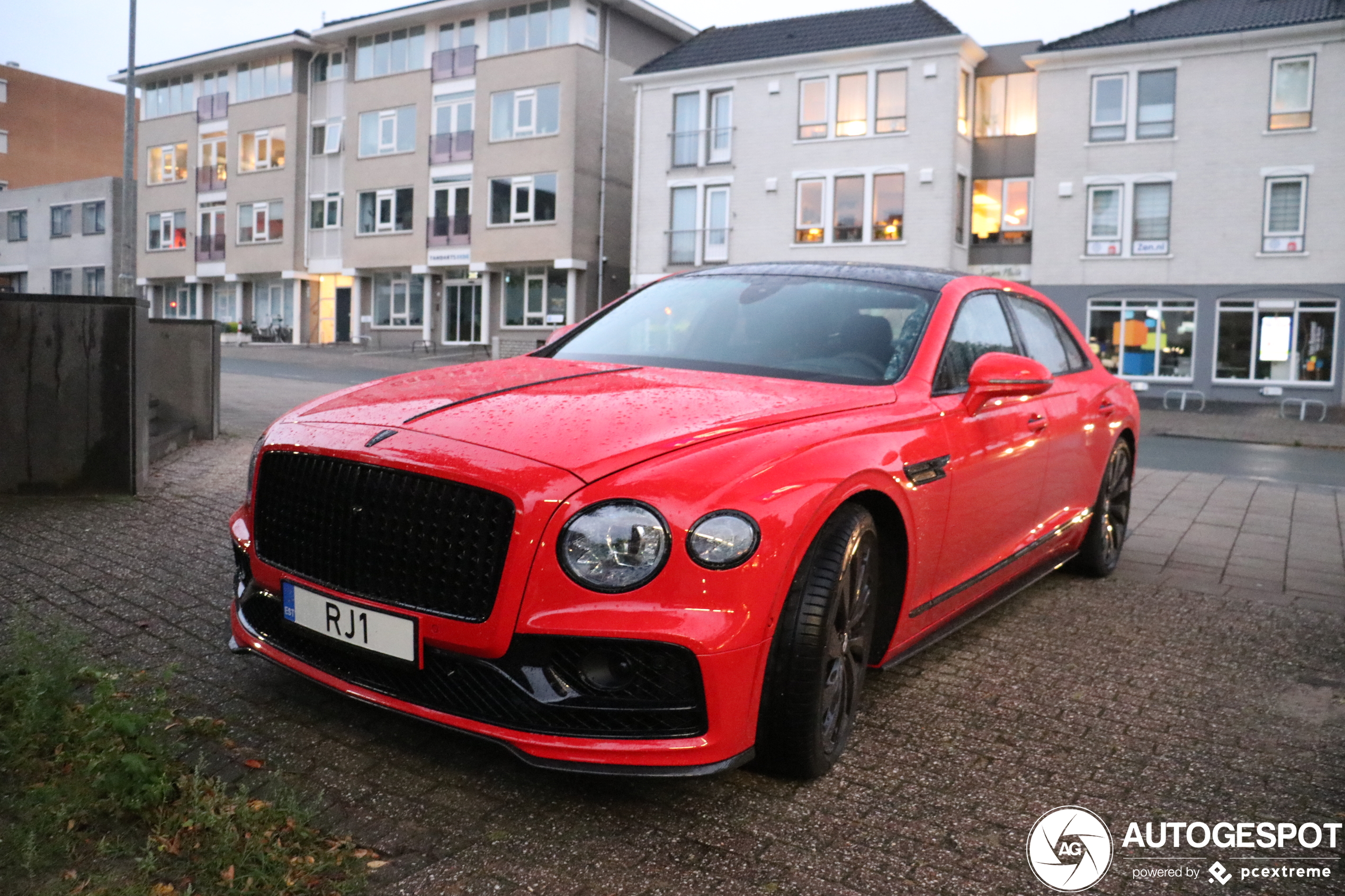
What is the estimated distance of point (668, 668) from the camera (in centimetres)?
281

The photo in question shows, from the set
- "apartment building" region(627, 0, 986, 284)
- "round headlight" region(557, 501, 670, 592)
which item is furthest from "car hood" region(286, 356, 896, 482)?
"apartment building" region(627, 0, 986, 284)

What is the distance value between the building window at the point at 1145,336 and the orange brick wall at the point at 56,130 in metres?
60.4

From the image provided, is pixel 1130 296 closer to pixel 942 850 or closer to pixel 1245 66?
pixel 1245 66

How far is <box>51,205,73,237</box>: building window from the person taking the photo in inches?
2343

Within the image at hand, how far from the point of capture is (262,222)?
1927 inches

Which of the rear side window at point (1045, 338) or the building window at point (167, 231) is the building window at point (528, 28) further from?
the rear side window at point (1045, 338)

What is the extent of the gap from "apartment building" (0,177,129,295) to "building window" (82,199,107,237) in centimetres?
3

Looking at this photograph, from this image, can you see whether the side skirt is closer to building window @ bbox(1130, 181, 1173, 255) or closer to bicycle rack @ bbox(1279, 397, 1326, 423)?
Answer: bicycle rack @ bbox(1279, 397, 1326, 423)

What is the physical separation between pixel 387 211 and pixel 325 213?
433 cm

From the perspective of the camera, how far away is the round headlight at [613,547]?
2771 millimetres

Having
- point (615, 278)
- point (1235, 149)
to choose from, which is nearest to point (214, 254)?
point (615, 278)

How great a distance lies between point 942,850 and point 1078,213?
102 feet

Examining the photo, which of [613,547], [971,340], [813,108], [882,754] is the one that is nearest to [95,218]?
[813,108]

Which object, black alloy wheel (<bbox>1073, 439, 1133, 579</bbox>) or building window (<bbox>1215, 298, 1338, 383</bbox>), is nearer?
black alloy wheel (<bbox>1073, 439, 1133, 579</bbox>)
